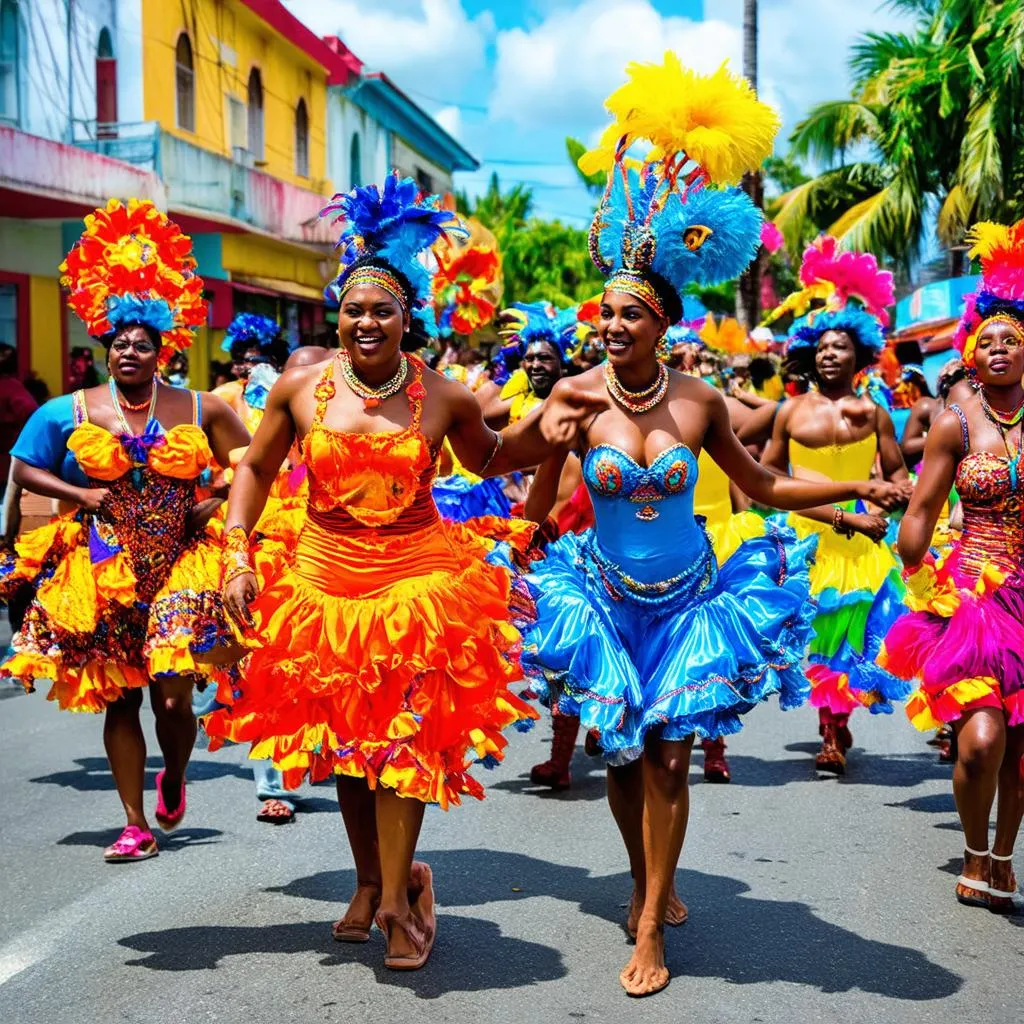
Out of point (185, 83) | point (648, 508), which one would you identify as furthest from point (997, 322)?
point (185, 83)

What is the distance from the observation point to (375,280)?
5160mm

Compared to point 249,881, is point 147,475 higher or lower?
higher

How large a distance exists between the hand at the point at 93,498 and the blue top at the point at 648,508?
91.1 inches

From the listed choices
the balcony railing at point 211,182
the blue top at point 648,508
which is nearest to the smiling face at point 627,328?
the blue top at point 648,508

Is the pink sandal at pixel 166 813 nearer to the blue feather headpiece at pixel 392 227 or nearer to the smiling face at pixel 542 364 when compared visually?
the blue feather headpiece at pixel 392 227

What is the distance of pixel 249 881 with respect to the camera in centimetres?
596

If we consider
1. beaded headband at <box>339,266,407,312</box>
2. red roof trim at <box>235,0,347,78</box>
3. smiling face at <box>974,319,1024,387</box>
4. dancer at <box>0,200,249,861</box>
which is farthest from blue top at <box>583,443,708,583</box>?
red roof trim at <box>235,0,347,78</box>

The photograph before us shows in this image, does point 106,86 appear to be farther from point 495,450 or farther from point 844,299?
point 495,450

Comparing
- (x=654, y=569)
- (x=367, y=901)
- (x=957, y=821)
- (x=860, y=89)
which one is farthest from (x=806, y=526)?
(x=860, y=89)

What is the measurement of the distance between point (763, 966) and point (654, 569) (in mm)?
1373

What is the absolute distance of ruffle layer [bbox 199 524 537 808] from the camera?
4.88m

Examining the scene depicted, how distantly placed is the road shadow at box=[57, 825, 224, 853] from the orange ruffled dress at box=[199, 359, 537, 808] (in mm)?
1583

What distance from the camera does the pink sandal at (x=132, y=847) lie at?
6.29m

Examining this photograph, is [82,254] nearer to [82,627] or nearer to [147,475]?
[147,475]
